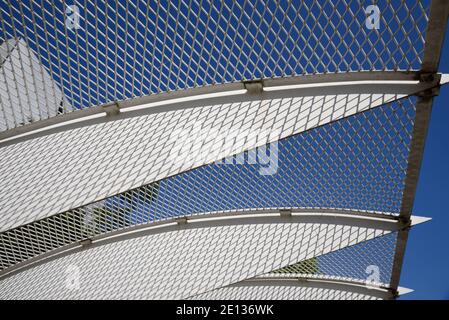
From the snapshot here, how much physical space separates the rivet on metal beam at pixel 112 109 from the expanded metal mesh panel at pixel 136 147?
35 cm

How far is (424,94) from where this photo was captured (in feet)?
27.9

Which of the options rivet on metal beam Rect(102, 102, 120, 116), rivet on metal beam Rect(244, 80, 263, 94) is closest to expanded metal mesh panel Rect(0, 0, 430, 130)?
rivet on metal beam Rect(244, 80, 263, 94)

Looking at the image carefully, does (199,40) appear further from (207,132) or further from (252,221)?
(252,221)

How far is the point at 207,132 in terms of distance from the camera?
10336mm

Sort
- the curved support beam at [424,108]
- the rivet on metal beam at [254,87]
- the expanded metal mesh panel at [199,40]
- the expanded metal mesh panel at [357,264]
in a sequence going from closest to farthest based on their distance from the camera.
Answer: the curved support beam at [424,108] < the expanded metal mesh panel at [199,40] < the rivet on metal beam at [254,87] < the expanded metal mesh panel at [357,264]

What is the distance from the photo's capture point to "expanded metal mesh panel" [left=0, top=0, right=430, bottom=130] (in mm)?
7969

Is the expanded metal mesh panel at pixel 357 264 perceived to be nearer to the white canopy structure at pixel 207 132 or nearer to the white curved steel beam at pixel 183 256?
the white canopy structure at pixel 207 132

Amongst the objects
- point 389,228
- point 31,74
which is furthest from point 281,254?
point 31,74

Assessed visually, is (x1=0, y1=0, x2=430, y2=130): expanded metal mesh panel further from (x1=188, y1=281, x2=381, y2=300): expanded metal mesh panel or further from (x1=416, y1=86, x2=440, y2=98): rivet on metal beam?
(x1=188, y1=281, x2=381, y2=300): expanded metal mesh panel

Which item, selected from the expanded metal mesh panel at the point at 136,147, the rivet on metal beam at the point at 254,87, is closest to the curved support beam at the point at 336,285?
the expanded metal mesh panel at the point at 136,147

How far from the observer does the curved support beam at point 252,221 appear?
14.5m

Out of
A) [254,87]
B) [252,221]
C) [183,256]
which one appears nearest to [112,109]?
[254,87]
